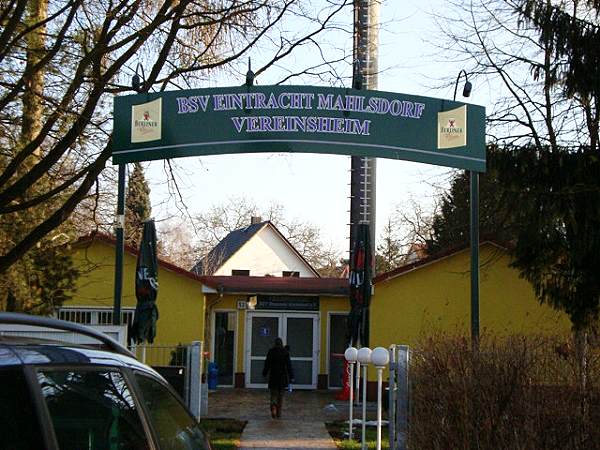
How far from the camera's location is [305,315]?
24969 mm

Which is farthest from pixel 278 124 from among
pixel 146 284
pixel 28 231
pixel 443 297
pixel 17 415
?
pixel 443 297

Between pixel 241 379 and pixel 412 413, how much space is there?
15828mm

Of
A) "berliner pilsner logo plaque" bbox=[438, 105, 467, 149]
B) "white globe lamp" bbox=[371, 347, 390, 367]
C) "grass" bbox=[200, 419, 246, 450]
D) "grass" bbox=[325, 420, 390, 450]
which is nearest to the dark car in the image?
"white globe lamp" bbox=[371, 347, 390, 367]

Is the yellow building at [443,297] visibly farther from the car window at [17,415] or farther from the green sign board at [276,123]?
the car window at [17,415]

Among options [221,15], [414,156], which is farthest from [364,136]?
[221,15]

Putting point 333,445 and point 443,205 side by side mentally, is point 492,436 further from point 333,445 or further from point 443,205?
point 443,205

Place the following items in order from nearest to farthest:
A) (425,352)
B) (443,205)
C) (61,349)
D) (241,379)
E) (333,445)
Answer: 1. (61,349)
2. (425,352)
3. (333,445)
4. (241,379)
5. (443,205)

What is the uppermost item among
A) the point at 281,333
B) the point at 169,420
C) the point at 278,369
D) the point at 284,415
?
the point at 281,333

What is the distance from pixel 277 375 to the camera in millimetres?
17250

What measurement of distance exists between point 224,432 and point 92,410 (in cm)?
1161

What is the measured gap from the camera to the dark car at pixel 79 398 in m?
2.98

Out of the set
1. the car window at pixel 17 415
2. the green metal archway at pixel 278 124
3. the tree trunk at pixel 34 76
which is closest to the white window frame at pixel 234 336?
the green metal archway at pixel 278 124

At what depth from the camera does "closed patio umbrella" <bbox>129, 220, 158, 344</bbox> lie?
14031 millimetres

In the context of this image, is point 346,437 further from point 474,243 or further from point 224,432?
point 474,243
